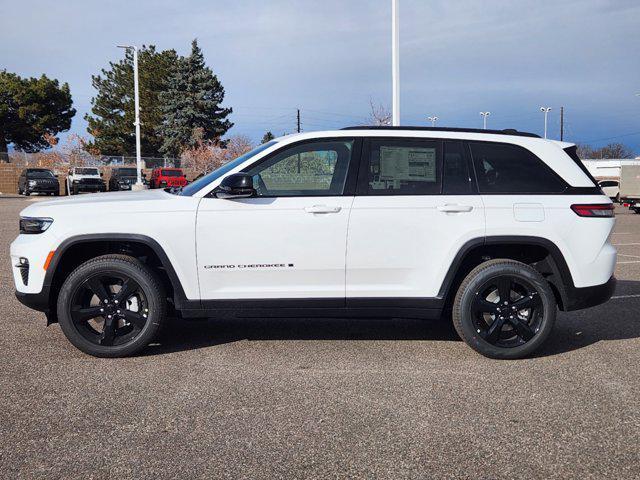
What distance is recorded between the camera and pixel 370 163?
507cm

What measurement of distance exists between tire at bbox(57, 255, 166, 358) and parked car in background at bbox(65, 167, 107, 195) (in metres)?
34.3

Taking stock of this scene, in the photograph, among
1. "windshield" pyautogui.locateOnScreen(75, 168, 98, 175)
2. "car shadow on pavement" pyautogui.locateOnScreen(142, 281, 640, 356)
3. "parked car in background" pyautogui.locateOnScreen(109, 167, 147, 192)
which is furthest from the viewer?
"parked car in background" pyautogui.locateOnScreen(109, 167, 147, 192)

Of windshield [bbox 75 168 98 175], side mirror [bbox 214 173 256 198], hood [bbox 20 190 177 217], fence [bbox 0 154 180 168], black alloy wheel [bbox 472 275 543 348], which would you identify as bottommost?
black alloy wheel [bbox 472 275 543 348]

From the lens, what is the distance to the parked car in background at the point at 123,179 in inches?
1599

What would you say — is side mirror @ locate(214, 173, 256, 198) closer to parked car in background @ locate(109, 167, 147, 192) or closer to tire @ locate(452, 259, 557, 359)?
tire @ locate(452, 259, 557, 359)

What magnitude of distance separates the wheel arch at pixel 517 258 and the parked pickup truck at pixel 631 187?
23402 mm

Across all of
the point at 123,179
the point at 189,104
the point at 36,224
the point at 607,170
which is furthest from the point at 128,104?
the point at 36,224

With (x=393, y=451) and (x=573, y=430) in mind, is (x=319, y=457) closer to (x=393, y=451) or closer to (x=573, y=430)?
(x=393, y=451)

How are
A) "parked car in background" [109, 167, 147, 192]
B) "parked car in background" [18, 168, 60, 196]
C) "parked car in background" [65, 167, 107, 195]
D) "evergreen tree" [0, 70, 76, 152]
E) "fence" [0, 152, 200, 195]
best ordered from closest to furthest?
1. "parked car in background" [65, 167, 107, 195]
2. "parked car in background" [18, 168, 60, 196]
3. "parked car in background" [109, 167, 147, 192]
4. "fence" [0, 152, 200, 195]
5. "evergreen tree" [0, 70, 76, 152]

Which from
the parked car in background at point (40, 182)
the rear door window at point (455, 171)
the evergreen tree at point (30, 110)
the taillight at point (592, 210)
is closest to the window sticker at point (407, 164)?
the rear door window at point (455, 171)

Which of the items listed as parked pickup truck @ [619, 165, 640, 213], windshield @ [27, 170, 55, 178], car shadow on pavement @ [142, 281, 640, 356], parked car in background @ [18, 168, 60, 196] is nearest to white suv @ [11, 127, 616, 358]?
car shadow on pavement @ [142, 281, 640, 356]

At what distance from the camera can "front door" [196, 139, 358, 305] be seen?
4.87m

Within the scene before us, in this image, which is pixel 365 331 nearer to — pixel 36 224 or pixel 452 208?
pixel 452 208

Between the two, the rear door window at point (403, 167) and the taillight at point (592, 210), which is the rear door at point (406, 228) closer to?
the rear door window at point (403, 167)
